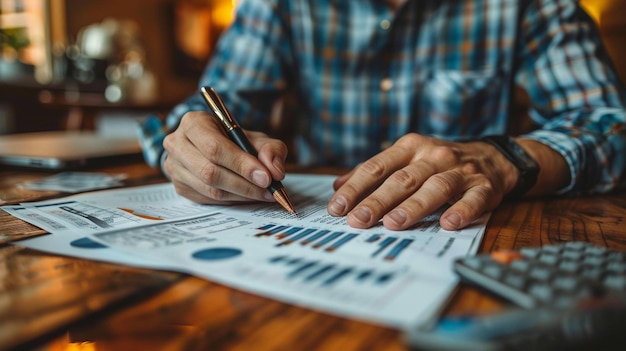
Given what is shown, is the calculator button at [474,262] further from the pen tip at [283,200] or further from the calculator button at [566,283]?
the pen tip at [283,200]

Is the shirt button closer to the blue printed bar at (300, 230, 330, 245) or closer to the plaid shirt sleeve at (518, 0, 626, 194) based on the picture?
the plaid shirt sleeve at (518, 0, 626, 194)

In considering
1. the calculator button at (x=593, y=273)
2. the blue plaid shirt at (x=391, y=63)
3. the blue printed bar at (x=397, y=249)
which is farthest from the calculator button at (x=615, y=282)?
the blue plaid shirt at (x=391, y=63)

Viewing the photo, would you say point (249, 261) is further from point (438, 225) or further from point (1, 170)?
point (1, 170)

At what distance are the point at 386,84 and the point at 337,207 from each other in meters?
0.61

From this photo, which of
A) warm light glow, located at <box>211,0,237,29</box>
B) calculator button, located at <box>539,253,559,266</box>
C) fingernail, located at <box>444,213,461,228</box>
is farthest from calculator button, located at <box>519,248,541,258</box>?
warm light glow, located at <box>211,0,237,29</box>

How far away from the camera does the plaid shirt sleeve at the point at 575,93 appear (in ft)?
2.04

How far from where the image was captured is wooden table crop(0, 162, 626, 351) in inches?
7.9

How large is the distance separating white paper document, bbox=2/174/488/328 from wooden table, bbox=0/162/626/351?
1cm

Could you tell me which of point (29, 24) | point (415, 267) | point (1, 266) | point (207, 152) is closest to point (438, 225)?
point (415, 267)

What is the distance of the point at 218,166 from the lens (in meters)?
0.46

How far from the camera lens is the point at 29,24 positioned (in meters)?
3.05

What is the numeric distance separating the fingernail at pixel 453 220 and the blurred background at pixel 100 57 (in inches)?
50.0

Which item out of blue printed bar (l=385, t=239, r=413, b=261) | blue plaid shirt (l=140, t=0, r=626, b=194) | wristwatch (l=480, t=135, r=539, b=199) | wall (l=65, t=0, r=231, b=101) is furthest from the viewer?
wall (l=65, t=0, r=231, b=101)

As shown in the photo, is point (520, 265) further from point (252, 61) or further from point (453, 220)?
point (252, 61)
